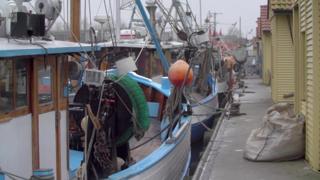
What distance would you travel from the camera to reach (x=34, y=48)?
6148mm

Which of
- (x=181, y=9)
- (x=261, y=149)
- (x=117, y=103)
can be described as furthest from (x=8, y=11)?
(x=181, y=9)

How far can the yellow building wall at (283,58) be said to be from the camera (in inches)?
766

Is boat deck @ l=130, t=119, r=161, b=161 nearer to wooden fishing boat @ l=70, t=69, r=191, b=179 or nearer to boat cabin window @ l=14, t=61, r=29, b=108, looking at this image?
wooden fishing boat @ l=70, t=69, r=191, b=179

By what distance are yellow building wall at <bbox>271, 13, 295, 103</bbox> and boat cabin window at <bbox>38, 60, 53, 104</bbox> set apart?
13039 mm

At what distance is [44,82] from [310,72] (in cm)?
469

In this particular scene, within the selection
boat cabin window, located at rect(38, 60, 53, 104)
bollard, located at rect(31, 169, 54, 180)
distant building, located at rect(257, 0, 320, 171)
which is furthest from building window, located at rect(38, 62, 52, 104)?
distant building, located at rect(257, 0, 320, 171)

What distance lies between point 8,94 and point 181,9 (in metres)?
10.4

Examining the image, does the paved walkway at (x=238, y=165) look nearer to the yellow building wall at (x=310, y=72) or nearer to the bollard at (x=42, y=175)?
the yellow building wall at (x=310, y=72)

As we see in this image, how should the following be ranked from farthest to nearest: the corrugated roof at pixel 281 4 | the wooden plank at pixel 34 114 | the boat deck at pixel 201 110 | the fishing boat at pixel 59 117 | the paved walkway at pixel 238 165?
the corrugated roof at pixel 281 4, the boat deck at pixel 201 110, the paved walkway at pixel 238 165, the wooden plank at pixel 34 114, the fishing boat at pixel 59 117

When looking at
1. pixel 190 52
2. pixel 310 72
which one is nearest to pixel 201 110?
pixel 190 52

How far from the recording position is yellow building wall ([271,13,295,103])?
63.8 feet

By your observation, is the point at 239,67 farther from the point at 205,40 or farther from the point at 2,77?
the point at 2,77

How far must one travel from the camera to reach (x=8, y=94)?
6066 mm

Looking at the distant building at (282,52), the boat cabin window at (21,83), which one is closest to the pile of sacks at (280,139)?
the boat cabin window at (21,83)
